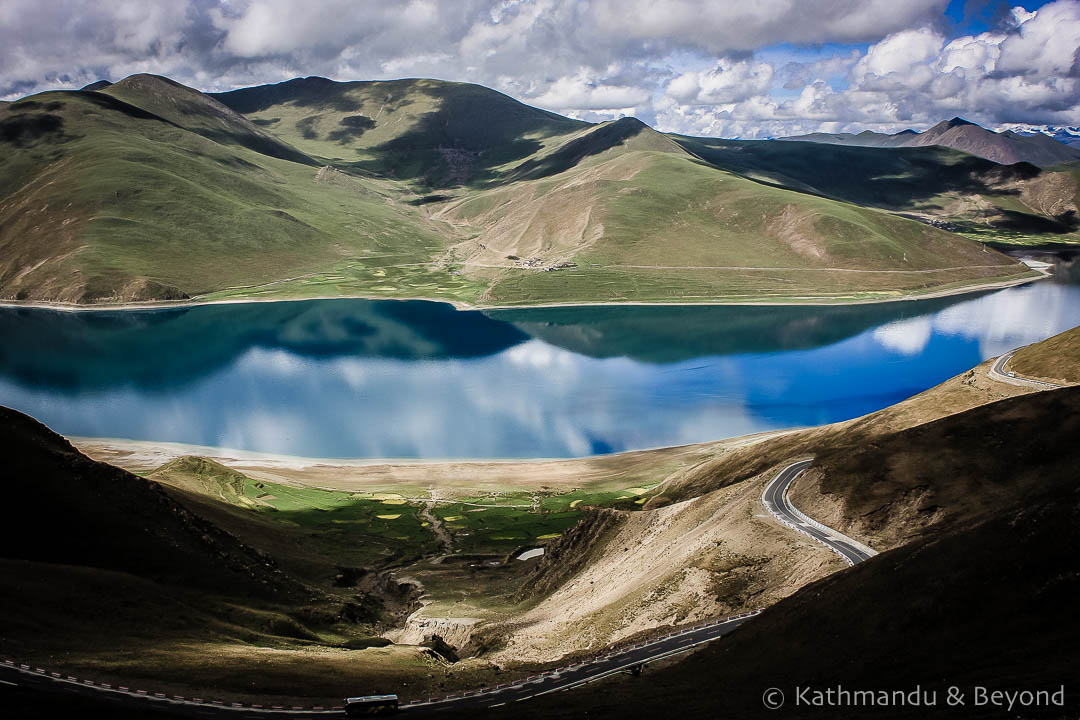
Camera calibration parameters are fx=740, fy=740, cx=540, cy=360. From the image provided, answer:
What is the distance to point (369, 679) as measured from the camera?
38.3 metres

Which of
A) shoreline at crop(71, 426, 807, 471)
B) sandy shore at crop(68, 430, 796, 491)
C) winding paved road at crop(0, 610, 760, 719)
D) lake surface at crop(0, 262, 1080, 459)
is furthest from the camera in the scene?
lake surface at crop(0, 262, 1080, 459)

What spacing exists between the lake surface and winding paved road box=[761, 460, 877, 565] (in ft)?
167

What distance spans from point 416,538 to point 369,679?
41254mm

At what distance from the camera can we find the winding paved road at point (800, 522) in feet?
149

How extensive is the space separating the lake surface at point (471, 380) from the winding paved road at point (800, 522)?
2006 inches

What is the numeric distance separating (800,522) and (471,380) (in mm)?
102183

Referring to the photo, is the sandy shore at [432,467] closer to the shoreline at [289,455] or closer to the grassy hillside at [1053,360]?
the shoreline at [289,455]

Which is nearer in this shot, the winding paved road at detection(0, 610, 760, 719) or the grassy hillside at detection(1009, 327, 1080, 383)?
the winding paved road at detection(0, 610, 760, 719)

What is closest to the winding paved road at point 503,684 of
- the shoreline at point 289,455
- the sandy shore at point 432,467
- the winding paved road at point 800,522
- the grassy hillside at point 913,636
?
the winding paved road at point 800,522

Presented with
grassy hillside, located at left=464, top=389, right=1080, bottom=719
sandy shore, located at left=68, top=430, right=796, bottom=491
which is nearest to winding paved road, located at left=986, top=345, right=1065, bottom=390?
sandy shore, located at left=68, top=430, right=796, bottom=491

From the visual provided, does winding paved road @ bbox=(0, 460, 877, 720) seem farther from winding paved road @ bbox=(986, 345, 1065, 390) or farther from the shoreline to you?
the shoreline

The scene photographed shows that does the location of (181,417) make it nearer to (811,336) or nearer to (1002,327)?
(811,336)

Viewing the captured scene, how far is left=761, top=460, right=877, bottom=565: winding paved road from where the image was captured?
45.4 m

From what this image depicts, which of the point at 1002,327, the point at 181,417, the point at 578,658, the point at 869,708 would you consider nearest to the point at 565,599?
the point at 578,658
